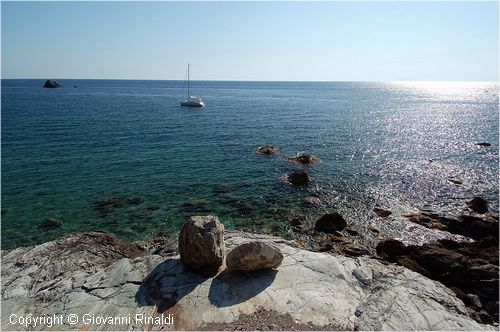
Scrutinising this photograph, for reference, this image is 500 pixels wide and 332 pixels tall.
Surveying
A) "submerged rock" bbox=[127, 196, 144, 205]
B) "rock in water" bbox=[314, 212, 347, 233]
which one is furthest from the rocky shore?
"submerged rock" bbox=[127, 196, 144, 205]

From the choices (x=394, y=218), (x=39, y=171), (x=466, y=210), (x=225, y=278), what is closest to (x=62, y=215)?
(x=39, y=171)

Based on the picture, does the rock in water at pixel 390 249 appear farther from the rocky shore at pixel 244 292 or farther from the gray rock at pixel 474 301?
the gray rock at pixel 474 301

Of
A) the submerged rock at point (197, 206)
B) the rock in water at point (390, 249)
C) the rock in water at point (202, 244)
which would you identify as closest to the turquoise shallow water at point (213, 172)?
the submerged rock at point (197, 206)

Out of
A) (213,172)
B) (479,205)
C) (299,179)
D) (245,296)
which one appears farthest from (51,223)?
(479,205)

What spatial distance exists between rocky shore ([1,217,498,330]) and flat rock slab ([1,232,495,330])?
40 millimetres

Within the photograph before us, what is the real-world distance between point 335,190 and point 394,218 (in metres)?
6.51

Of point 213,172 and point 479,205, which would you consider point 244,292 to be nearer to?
point 213,172

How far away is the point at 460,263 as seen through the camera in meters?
18.3

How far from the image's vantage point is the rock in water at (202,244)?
46.0ft

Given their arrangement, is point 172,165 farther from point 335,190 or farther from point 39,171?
point 335,190

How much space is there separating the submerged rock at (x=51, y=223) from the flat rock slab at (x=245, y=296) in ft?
23.3

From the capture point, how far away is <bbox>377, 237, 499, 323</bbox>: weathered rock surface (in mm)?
16141

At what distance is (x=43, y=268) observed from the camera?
1633 centimetres

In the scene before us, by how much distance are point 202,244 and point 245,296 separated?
9.14 feet
